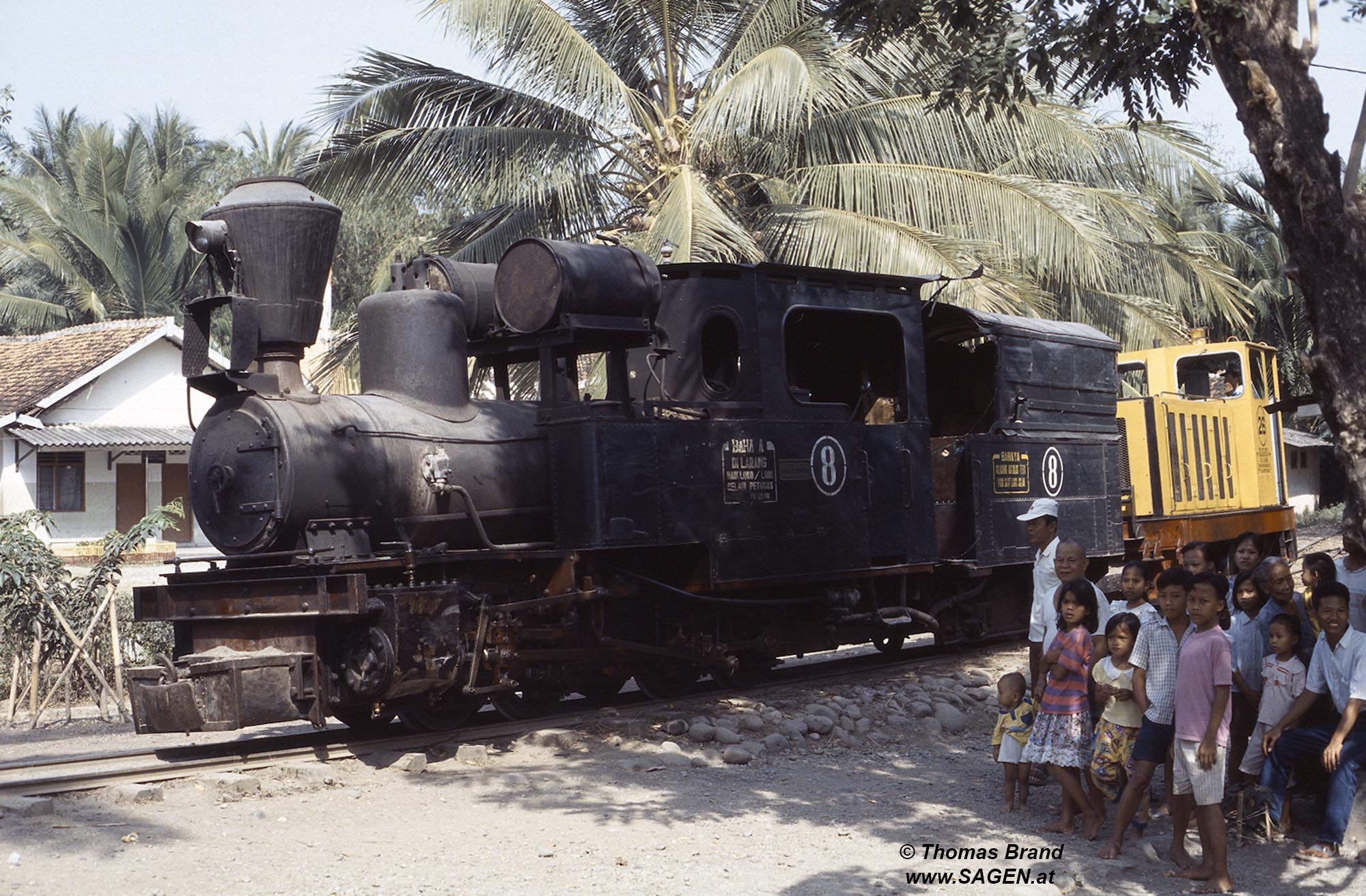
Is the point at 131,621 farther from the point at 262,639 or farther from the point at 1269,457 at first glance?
the point at 1269,457

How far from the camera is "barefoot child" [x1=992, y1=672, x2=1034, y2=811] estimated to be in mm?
6727

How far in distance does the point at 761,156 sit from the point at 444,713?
9.86 meters

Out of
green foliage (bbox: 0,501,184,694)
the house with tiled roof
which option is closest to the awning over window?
the house with tiled roof

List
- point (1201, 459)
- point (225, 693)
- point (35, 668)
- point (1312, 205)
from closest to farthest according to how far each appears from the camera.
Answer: point (1312, 205) → point (225, 693) → point (35, 668) → point (1201, 459)

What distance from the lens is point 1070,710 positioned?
6.39 m

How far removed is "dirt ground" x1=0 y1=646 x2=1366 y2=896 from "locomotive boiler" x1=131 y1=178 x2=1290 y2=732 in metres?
0.50

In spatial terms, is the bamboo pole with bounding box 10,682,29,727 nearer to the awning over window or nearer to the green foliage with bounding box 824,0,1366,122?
the green foliage with bounding box 824,0,1366,122

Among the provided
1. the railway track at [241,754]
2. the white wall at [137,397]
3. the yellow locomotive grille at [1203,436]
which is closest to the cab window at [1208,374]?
the yellow locomotive grille at [1203,436]

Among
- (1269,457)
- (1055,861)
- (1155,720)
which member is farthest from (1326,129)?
(1269,457)

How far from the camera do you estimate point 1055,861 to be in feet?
19.7

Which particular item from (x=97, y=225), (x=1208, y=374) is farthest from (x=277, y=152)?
(x=1208, y=374)

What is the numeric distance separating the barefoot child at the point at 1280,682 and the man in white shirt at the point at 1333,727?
2.7 inches

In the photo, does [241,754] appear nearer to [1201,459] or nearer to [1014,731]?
[1014,731]

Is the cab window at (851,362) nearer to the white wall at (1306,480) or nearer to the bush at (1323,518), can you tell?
the bush at (1323,518)
